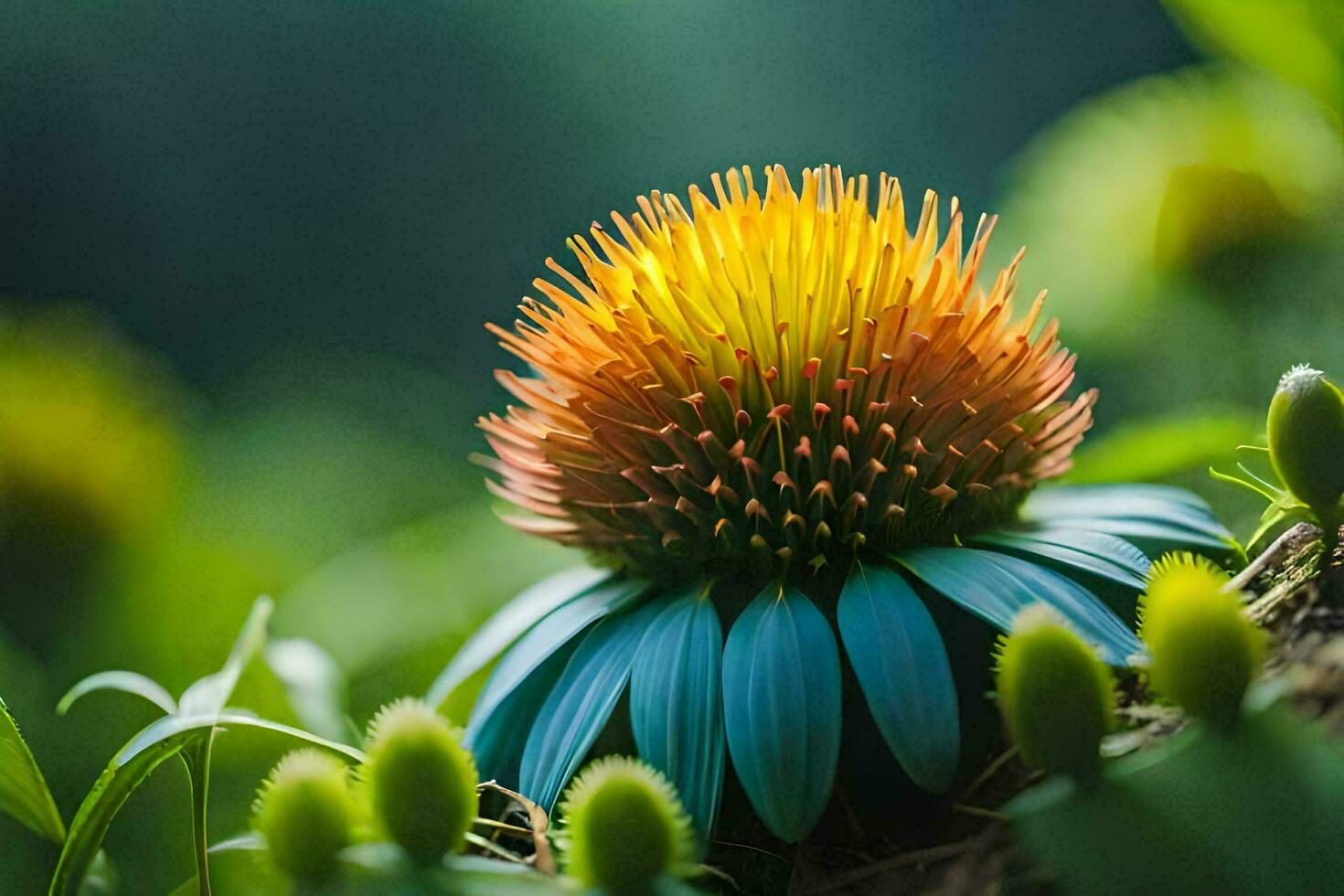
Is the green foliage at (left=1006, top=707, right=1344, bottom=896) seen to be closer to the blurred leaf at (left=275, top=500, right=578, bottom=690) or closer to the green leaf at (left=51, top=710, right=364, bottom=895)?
the green leaf at (left=51, top=710, right=364, bottom=895)

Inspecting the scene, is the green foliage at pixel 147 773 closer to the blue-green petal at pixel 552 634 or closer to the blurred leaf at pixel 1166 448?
the blue-green petal at pixel 552 634

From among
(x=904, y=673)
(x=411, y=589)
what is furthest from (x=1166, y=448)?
(x=411, y=589)

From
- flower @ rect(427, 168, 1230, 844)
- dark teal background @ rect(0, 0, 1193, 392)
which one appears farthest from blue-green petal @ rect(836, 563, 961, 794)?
dark teal background @ rect(0, 0, 1193, 392)

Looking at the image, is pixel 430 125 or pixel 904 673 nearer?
pixel 904 673

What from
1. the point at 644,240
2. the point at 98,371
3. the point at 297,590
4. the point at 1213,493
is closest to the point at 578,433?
the point at 644,240

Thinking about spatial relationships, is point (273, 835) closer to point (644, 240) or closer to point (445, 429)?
point (644, 240)

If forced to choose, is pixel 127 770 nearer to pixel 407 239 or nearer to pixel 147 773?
pixel 147 773

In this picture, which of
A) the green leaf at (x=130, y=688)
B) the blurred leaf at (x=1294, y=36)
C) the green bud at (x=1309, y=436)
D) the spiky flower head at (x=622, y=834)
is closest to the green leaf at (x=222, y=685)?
the green leaf at (x=130, y=688)

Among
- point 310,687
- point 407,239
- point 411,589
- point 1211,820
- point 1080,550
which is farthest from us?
point 407,239
